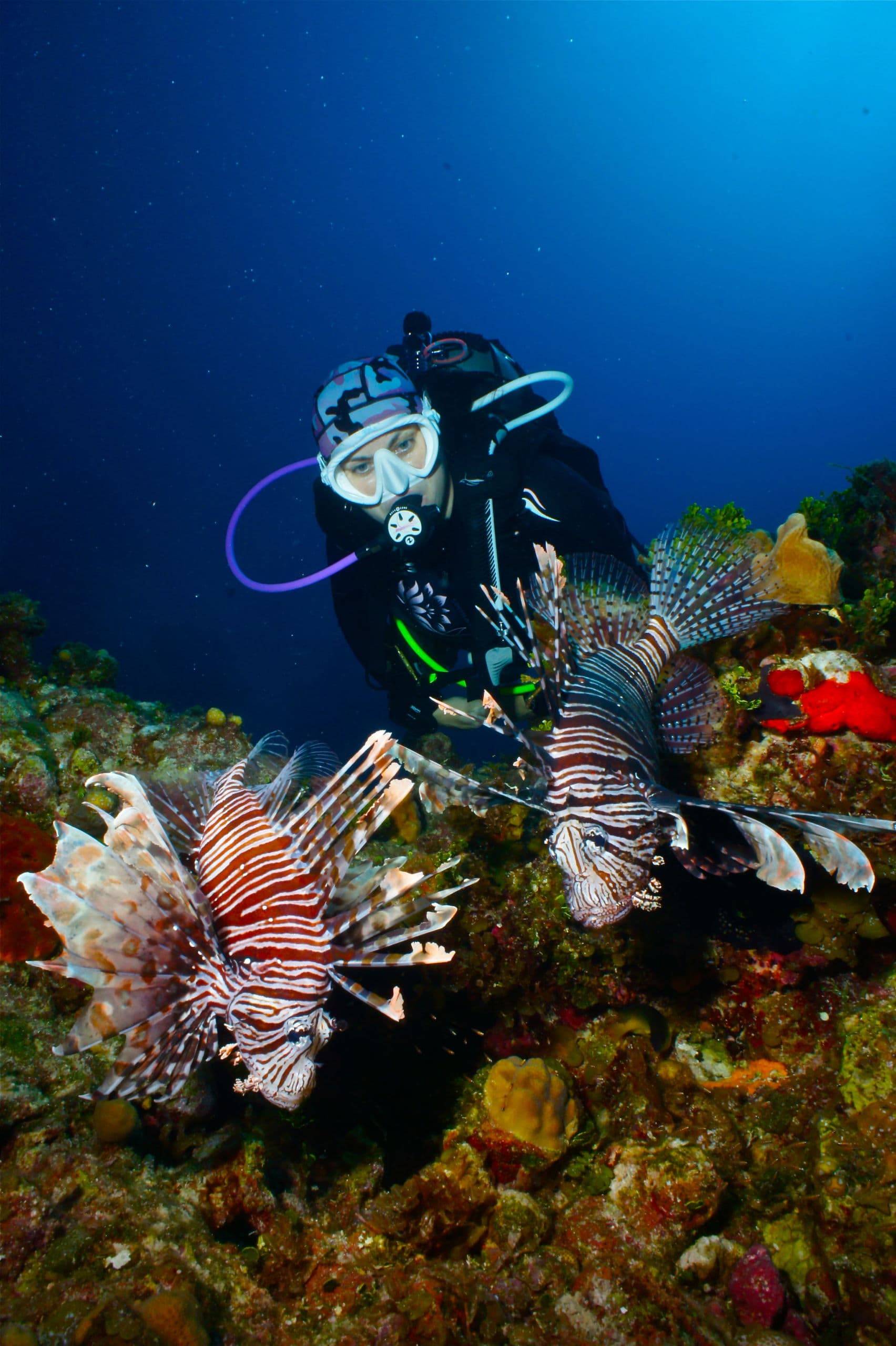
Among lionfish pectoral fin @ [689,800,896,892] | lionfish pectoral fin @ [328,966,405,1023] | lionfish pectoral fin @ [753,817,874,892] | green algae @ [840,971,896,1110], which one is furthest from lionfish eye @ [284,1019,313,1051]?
green algae @ [840,971,896,1110]

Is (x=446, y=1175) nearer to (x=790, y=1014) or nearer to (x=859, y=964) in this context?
(x=790, y=1014)

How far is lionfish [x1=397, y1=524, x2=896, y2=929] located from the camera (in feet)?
6.58

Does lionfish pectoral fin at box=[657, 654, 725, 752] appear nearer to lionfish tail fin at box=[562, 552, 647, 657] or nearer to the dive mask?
lionfish tail fin at box=[562, 552, 647, 657]

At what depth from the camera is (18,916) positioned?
Answer: 2.84 meters

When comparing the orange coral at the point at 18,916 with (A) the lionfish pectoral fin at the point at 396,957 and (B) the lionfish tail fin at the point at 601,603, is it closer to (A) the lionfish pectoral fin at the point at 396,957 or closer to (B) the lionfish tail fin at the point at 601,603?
(A) the lionfish pectoral fin at the point at 396,957

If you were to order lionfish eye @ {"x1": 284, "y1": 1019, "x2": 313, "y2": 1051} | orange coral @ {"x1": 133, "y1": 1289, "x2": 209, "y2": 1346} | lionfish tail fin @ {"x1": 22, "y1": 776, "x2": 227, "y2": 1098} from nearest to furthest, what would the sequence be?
lionfish tail fin @ {"x1": 22, "y1": 776, "x2": 227, "y2": 1098}
lionfish eye @ {"x1": 284, "y1": 1019, "x2": 313, "y2": 1051}
orange coral @ {"x1": 133, "y1": 1289, "x2": 209, "y2": 1346}

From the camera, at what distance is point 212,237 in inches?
2702

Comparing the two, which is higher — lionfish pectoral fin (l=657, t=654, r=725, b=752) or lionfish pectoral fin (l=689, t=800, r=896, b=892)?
lionfish pectoral fin (l=657, t=654, r=725, b=752)

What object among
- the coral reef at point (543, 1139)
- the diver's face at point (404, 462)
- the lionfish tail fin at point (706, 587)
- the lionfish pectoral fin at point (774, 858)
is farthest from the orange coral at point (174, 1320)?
the diver's face at point (404, 462)

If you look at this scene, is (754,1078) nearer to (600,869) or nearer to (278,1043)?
Result: (600,869)

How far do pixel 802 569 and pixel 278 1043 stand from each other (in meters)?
3.81

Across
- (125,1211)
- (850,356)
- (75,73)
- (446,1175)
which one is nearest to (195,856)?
(125,1211)

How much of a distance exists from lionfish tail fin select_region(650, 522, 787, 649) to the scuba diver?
1481 mm

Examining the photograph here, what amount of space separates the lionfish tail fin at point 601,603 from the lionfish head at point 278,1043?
2140 millimetres
